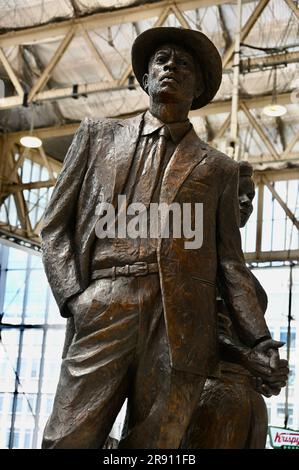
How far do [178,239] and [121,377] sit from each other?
1.87 feet

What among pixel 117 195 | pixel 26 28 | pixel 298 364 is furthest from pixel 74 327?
pixel 298 364

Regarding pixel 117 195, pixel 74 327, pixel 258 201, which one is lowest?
pixel 74 327

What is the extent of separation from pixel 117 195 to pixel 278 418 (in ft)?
70.6

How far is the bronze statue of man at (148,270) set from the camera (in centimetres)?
370

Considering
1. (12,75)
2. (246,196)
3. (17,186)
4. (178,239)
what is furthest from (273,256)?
(178,239)

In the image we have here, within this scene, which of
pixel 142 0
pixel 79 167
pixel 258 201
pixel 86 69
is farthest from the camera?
pixel 258 201

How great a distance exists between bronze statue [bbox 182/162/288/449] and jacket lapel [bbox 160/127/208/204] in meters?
0.64

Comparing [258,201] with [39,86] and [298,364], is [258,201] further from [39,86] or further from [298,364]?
[39,86]

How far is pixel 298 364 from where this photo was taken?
24188 mm

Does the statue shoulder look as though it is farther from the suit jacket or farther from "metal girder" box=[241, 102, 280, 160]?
"metal girder" box=[241, 102, 280, 160]

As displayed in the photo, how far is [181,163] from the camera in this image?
13.1ft

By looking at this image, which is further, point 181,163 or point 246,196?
point 246,196

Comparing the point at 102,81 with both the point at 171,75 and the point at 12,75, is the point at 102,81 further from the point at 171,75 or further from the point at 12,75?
the point at 171,75

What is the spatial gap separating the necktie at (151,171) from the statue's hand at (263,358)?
0.72 metres
